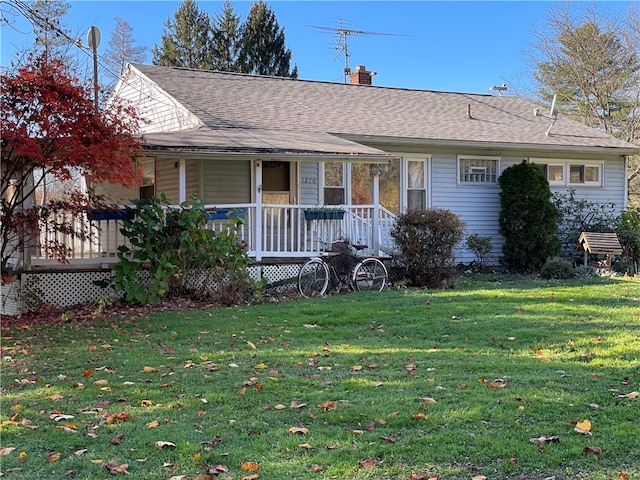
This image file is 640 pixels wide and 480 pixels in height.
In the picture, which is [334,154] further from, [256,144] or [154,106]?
[154,106]

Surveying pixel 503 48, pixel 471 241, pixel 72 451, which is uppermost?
pixel 503 48

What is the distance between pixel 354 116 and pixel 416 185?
239 cm

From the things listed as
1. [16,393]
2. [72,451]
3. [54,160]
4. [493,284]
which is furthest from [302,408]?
[493,284]

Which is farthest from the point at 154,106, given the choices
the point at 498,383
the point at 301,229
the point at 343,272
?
the point at 498,383

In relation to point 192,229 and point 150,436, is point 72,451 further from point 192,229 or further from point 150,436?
point 192,229

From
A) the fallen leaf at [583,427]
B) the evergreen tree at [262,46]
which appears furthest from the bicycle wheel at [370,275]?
the evergreen tree at [262,46]

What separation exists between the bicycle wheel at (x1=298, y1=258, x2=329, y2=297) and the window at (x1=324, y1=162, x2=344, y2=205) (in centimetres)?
327

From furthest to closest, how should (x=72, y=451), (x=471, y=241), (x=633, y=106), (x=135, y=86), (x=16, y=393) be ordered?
(x=633, y=106), (x=135, y=86), (x=471, y=241), (x=16, y=393), (x=72, y=451)

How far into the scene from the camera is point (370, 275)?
11.8m

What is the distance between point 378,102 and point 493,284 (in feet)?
23.8

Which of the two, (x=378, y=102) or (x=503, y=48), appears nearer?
(x=378, y=102)

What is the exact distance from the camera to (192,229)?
33.1 feet

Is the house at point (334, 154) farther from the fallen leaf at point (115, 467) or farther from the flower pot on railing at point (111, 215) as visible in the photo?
the fallen leaf at point (115, 467)

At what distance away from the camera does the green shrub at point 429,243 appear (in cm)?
1182
